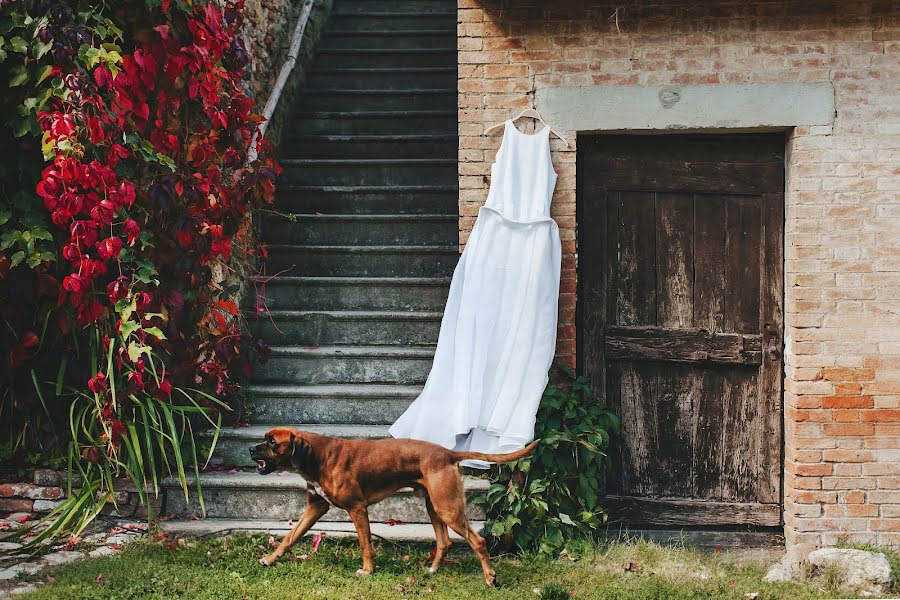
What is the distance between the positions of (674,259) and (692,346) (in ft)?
1.74

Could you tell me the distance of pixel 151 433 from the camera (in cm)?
459

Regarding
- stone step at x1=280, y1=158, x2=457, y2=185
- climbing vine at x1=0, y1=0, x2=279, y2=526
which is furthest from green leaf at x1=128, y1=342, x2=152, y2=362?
stone step at x1=280, y1=158, x2=457, y2=185

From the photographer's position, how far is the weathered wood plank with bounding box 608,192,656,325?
4926mm

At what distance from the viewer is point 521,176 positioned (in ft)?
15.6

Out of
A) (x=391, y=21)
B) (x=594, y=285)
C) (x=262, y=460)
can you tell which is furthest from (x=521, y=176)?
(x=391, y=21)

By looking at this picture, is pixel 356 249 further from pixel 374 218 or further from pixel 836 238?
pixel 836 238

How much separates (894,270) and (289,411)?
12.0 ft

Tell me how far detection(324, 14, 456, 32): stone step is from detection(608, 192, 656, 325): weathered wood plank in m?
3.85

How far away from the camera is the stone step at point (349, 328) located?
5.64 m

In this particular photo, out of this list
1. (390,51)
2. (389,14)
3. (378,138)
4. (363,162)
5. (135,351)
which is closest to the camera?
(135,351)

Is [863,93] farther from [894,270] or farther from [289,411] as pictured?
[289,411]

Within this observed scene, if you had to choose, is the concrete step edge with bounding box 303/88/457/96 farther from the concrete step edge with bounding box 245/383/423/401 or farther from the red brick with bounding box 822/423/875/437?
the red brick with bounding box 822/423/875/437

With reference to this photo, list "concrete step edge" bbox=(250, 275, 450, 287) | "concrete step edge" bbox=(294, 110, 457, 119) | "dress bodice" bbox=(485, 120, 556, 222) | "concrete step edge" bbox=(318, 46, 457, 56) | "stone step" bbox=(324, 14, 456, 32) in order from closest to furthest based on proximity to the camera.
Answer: "dress bodice" bbox=(485, 120, 556, 222) < "concrete step edge" bbox=(250, 275, 450, 287) < "concrete step edge" bbox=(294, 110, 457, 119) < "concrete step edge" bbox=(318, 46, 457, 56) < "stone step" bbox=(324, 14, 456, 32)

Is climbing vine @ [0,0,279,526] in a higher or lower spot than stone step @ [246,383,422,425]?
higher
